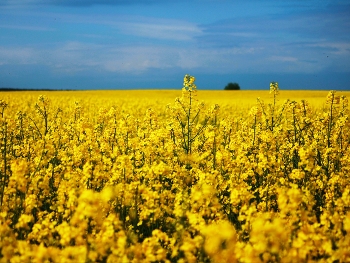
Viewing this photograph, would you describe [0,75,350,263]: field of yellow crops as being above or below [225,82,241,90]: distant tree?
below

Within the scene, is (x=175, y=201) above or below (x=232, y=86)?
below

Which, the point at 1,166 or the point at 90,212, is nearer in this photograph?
the point at 90,212

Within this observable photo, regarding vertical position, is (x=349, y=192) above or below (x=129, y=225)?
above

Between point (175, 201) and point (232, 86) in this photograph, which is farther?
point (232, 86)

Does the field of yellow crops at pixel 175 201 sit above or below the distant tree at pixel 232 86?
below

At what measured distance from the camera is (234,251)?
14.5 feet

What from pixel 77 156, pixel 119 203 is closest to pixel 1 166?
pixel 77 156

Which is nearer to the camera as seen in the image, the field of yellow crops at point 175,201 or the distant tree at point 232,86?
the field of yellow crops at point 175,201

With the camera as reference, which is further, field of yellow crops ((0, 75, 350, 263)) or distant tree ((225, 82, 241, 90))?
distant tree ((225, 82, 241, 90))

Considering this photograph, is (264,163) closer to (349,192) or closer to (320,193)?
(320,193)

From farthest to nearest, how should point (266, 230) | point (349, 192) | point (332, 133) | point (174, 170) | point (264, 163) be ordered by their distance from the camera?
point (332, 133) → point (174, 170) → point (264, 163) → point (349, 192) → point (266, 230)

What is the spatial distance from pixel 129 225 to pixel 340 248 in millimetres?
2903

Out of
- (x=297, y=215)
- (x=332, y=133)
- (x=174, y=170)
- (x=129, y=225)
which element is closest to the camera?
(x=297, y=215)

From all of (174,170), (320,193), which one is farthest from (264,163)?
(174,170)
